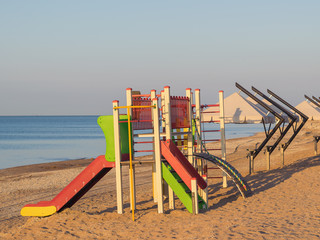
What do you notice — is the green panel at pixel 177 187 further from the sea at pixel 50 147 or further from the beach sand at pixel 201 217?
the sea at pixel 50 147

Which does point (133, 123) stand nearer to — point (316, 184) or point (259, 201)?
point (259, 201)

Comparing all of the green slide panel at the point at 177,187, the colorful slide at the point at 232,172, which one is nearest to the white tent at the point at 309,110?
the colorful slide at the point at 232,172

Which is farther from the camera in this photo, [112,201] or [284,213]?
[112,201]

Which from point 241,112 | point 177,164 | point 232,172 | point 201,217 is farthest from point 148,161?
point 241,112

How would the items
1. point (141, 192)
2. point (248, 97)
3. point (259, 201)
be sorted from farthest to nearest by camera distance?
point (248, 97) < point (141, 192) < point (259, 201)

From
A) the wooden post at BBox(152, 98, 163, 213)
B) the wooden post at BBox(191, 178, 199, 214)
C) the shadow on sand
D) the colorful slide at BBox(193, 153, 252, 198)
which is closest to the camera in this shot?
the wooden post at BBox(191, 178, 199, 214)

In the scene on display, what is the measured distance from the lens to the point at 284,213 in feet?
31.6

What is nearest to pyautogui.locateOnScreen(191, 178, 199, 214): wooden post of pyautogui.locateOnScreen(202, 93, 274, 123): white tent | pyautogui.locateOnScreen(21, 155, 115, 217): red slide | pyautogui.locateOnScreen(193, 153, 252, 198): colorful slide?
pyautogui.locateOnScreen(193, 153, 252, 198): colorful slide

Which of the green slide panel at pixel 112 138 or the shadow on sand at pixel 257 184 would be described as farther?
the shadow on sand at pixel 257 184

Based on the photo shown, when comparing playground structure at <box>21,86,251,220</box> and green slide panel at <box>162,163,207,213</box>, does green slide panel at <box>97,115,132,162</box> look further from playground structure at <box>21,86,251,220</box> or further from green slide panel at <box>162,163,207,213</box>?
green slide panel at <box>162,163,207,213</box>

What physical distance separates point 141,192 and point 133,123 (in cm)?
411

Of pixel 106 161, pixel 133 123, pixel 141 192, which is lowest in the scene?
pixel 141 192

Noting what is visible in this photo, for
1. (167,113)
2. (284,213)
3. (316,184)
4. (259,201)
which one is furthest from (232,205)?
(316,184)

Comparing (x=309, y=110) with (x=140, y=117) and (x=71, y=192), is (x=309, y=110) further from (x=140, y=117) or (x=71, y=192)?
(x=71, y=192)
